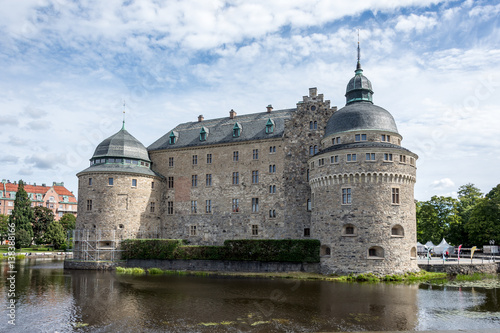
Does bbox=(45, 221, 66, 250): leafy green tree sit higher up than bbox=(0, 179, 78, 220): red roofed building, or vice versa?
bbox=(0, 179, 78, 220): red roofed building

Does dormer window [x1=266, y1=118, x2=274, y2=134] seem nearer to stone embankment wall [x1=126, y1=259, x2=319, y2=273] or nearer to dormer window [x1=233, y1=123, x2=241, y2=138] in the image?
dormer window [x1=233, y1=123, x2=241, y2=138]

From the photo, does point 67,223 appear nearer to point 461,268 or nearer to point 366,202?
point 366,202

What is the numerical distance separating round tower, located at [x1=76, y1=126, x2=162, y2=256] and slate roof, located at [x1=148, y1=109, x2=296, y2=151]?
5350 millimetres

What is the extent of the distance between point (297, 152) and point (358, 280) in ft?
53.7

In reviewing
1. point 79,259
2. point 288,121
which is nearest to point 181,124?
point 288,121

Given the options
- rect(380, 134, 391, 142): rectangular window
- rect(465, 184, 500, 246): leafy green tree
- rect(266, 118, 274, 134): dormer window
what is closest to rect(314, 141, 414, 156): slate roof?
rect(380, 134, 391, 142): rectangular window

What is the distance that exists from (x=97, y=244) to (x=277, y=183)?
22.0 metres

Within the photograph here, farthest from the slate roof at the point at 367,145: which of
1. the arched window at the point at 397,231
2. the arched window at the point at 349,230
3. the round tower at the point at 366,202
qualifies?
the arched window at the point at 349,230

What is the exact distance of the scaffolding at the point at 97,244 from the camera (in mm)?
47394

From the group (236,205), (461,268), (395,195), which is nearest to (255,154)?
(236,205)

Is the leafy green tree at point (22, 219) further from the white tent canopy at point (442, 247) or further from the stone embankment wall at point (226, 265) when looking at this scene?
the white tent canopy at point (442, 247)

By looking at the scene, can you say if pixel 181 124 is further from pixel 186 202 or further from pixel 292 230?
pixel 292 230

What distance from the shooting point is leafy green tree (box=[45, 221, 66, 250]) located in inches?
3036

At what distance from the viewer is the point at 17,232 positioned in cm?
6831
